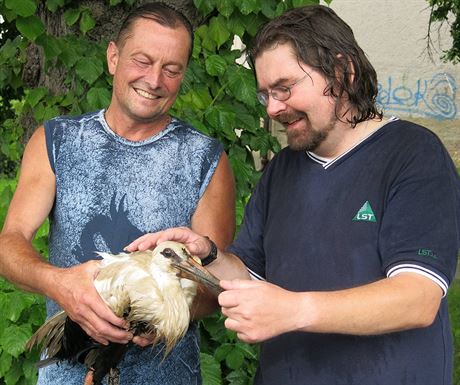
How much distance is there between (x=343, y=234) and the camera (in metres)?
2.45

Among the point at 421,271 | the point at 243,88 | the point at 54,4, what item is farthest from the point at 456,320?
the point at 421,271

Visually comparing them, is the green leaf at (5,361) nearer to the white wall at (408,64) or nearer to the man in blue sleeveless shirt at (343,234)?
the man in blue sleeveless shirt at (343,234)

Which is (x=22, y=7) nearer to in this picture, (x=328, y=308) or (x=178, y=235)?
(x=178, y=235)

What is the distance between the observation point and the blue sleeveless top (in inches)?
117

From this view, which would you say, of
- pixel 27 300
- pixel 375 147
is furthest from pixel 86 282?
pixel 27 300

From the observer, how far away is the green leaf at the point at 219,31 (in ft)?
14.4

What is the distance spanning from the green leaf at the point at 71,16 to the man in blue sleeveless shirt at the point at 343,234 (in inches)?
79.5

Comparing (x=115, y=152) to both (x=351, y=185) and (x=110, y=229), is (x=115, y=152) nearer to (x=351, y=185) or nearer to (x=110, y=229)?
(x=110, y=229)

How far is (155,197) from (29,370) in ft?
5.49

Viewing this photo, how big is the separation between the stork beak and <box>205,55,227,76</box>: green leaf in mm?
1980

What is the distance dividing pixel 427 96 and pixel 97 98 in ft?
37.0

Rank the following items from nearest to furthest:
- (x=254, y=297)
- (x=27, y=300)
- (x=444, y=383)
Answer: (x=254, y=297), (x=444, y=383), (x=27, y=300)

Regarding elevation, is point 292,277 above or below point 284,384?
above

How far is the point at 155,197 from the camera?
3.03 m
